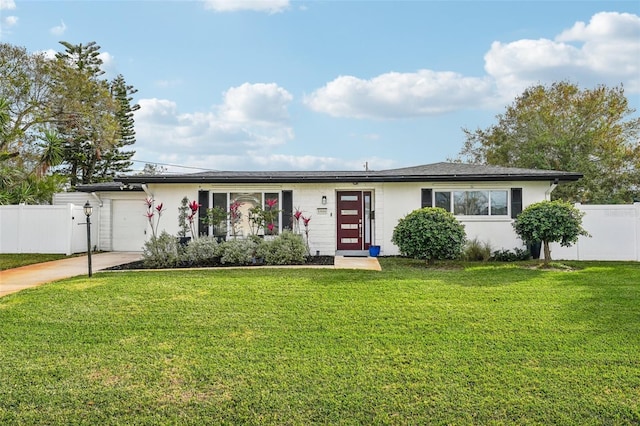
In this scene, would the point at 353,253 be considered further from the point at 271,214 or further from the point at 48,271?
the point at 48,271

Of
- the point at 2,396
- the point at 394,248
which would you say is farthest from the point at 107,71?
the point at 2,396

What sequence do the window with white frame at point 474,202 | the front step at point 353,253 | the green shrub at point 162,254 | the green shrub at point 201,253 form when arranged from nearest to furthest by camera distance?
the green shrub at point 162,254, the green shrub at point 201,253, the window with white frame at point 474,202, the front step at point 353,253

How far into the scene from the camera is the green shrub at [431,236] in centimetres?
971

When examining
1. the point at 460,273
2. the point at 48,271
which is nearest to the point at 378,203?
the point at 460,273

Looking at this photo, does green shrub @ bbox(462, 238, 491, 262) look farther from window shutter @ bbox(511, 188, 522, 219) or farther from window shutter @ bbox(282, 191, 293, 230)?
window shutter @ bbox(282, 191, 293, 230)

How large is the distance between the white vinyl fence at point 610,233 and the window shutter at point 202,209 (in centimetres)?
1088

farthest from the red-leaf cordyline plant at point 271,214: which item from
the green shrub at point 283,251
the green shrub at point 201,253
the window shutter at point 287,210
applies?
the green shrub at point 201,253

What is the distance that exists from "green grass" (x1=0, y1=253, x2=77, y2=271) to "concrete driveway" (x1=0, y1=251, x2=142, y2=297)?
1.29 feet

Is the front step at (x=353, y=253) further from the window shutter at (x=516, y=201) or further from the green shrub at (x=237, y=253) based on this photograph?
the window shutter at (x=516, y=201)

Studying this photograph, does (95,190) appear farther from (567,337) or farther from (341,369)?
(567,337)

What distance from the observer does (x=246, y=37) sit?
14.1m

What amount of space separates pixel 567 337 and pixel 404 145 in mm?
15277

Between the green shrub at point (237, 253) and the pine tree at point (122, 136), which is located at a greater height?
the pine tree at point (122, 136)

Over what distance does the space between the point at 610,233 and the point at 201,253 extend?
37.6ft
